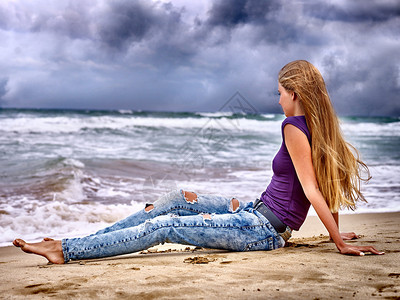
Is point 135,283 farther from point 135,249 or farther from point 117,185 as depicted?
point 117,185

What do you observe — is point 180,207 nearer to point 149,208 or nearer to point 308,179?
point 149,208

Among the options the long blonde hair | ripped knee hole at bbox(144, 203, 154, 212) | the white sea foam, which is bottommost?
the white sea foam

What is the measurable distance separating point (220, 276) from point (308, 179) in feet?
2.68

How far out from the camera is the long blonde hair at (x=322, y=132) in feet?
8.49

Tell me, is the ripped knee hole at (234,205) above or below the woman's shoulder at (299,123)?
below

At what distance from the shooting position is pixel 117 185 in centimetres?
720

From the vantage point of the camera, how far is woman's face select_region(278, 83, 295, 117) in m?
2.74

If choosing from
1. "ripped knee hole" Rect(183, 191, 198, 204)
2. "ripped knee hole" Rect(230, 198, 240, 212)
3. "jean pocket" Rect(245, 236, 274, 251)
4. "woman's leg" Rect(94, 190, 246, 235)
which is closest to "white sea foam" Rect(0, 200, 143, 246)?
"woman's leg" Rect(94, 190, 246, 235)

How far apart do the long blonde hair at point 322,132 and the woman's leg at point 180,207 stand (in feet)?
2.24

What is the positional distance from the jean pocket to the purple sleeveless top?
0.18 metres

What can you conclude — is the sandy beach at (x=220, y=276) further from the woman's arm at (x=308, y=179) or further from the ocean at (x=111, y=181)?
the ocean at (x=111, y=181)

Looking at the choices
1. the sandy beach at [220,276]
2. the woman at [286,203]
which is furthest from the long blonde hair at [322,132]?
the sandy beach at [220,276]

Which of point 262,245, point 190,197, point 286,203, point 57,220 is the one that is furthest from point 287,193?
point 57,220

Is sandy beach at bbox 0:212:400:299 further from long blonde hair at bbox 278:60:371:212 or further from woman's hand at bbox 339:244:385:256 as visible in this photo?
long blonde hair at bbox 278:60:371:212
